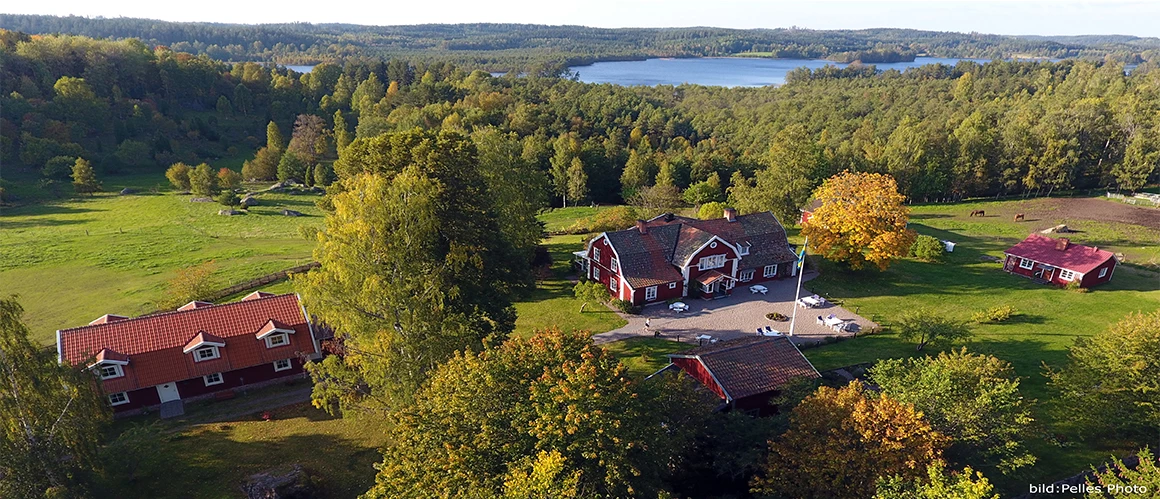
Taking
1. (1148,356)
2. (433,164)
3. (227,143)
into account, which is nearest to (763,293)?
(1148,356)

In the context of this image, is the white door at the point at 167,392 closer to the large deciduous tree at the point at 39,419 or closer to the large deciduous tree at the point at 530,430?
the large deciduous tree at the point at 39,419

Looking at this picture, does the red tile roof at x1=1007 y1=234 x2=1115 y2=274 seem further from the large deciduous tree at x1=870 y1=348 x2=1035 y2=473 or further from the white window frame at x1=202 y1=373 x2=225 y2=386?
the white window frame at x1=202 y1=373 x2=225 y2=386

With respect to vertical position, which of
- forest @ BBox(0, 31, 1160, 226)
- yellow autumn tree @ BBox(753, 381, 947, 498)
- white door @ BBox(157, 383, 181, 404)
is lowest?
white door @ BBox(157, 383, 181, 404)

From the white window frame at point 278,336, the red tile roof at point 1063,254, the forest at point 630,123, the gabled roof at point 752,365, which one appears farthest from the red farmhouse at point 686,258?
the white window frame at point 278,336

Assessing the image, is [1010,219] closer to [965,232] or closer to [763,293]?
[965,232]

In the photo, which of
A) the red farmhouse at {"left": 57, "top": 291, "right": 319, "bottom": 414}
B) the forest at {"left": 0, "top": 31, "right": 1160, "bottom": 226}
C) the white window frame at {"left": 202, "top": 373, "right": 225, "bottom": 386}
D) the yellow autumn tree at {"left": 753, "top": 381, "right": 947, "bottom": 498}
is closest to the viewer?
the yellow autumn tree at {"left": 753, "top": 381, "right": 947, "bottom": 498}

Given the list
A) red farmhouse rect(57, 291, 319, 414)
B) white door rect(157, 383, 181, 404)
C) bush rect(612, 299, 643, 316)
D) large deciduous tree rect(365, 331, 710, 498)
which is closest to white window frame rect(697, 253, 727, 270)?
bush rect(612, 299, 643, 316)
